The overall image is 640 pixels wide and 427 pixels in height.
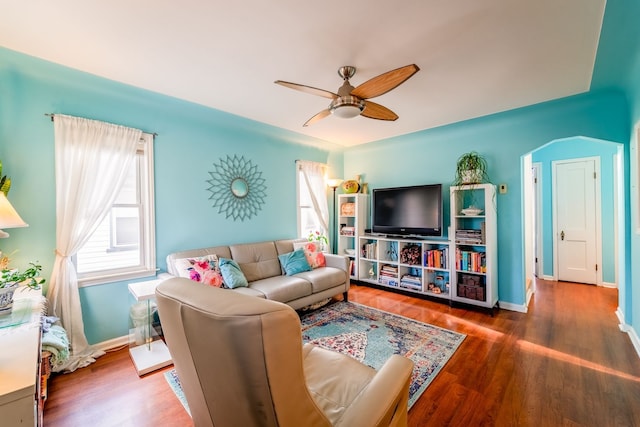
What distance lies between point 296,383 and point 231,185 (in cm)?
316

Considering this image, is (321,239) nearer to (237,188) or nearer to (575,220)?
(237,188)

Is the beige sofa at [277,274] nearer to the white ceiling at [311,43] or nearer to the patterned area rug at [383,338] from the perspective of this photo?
the patterned area rug at [383,338]

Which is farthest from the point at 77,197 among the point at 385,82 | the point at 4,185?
the point at 385,82

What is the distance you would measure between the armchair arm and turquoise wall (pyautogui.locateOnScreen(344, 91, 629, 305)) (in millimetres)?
3147

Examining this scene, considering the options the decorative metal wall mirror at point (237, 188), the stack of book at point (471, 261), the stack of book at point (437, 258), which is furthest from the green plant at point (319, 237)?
the stack of book at point (471, 261)

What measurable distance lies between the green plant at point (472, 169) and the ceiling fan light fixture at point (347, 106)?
82.5 inches

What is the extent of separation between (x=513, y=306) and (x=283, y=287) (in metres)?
3.01

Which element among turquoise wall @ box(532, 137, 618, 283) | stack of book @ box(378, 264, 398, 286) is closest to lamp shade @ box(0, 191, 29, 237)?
stack of book @ box(378, 264, 398, 286)

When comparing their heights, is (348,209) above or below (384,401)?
above

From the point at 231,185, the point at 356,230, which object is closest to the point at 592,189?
the point at 356,230

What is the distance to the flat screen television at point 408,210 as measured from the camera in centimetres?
379

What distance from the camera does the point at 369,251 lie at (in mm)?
4562

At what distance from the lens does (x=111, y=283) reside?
2.61 m

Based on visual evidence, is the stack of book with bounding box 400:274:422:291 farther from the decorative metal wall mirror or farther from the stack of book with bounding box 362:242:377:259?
the decorative metal wall mirror
